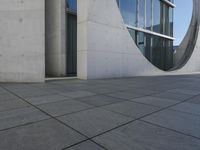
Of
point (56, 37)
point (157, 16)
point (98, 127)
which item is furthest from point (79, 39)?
point (157, 16)

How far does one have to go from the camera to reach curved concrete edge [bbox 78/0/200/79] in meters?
9.58

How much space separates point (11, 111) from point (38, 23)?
585 cm

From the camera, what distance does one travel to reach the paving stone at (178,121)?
8.14 feet

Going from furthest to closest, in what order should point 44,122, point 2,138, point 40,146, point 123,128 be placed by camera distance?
1. point 44,122
2. point 123,128
3. point 2,138
4. point 40,146

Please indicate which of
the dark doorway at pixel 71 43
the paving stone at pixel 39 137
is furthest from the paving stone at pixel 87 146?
the dark doorway at pixel 71 43

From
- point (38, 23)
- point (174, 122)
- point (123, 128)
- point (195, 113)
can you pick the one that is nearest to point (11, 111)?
point (123, 128)

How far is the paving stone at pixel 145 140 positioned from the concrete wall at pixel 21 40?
672cm

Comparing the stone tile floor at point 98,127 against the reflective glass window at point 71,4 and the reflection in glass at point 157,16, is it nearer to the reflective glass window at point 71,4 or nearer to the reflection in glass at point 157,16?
the reflective glass window at point 71,4

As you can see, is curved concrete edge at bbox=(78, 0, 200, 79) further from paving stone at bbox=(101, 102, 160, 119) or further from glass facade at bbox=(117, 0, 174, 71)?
paving stone at bbox=(101, 102, 160, 119)

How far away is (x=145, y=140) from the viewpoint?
2121mm

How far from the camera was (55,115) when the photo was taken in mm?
3031

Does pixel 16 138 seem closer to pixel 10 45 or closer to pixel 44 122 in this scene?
pixel 44 122

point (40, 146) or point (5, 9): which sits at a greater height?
point (5, 9)

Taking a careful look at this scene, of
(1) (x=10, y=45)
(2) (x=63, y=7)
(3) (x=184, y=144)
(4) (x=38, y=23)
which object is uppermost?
(2) (x=63, y=7)
